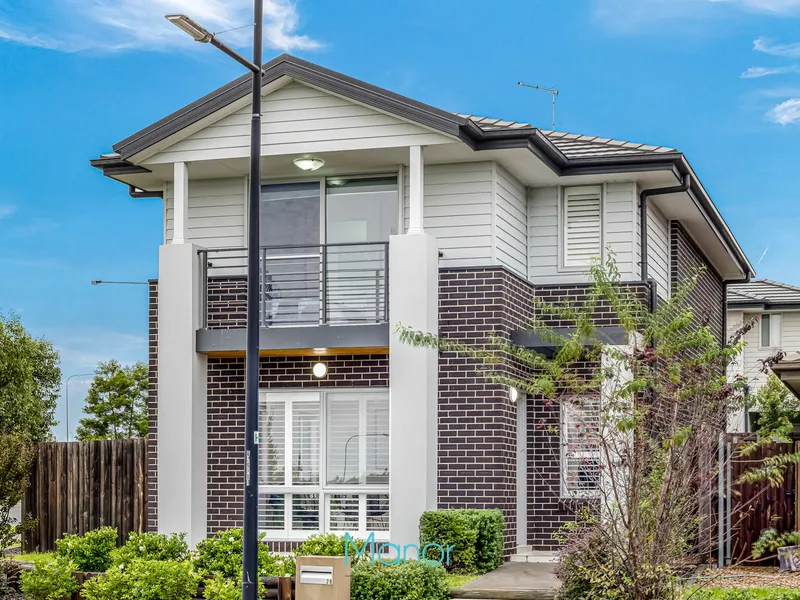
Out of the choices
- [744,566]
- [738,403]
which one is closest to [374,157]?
[738,403]

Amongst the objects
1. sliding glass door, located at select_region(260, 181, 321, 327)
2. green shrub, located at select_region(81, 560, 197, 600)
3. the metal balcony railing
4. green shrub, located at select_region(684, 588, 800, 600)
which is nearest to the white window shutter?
the metal balcony railing

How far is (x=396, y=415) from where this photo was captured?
17.2 meters

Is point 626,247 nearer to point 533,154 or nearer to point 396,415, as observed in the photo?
point 533,154

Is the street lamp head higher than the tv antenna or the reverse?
the reverse

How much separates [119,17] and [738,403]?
27174 millimetres

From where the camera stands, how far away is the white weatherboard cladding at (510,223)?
18375mm

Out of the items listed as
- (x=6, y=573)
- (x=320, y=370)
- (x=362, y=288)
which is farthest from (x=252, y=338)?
(x=6, y=573)

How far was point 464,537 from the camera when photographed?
16.4 metres

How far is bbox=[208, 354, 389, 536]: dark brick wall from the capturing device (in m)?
18.9

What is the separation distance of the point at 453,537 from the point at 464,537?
6.1 inches

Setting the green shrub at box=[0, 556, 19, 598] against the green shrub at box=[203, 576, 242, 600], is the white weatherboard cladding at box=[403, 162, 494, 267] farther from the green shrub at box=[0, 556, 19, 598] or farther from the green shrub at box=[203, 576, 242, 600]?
the green shrub at box=[0, 556, 19, 598]

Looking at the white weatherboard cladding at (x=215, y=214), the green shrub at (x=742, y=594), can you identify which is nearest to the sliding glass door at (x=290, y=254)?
the white weatherboard cladding at (x=215, y=214)

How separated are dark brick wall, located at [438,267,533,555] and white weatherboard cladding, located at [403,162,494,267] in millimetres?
412

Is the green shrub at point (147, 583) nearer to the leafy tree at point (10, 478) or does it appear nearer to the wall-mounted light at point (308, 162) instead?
the leafy tree at point (10, 478)
